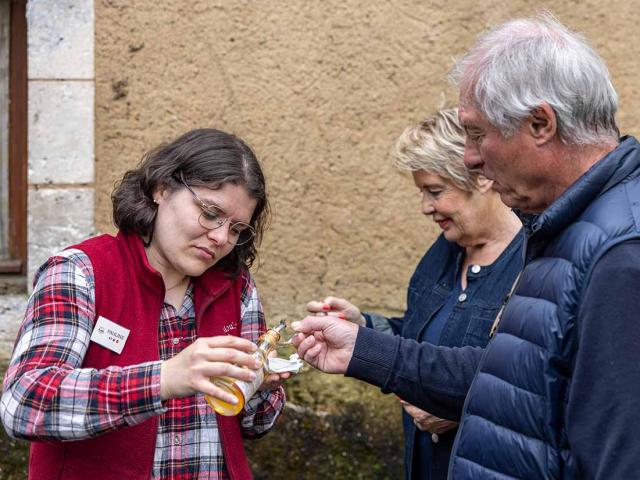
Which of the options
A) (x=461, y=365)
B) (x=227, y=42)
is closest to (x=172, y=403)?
(x=461, y=365)

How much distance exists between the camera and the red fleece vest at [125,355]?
2.29m

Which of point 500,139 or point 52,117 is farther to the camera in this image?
point 52,117

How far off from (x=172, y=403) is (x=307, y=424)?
1.94m

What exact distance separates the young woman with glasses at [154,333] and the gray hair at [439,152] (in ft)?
1.88

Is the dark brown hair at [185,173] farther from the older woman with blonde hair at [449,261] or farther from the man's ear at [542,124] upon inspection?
the man's ear at [542,124]

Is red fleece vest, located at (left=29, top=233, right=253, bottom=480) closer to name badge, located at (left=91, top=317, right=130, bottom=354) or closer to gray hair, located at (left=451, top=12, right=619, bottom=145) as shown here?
name badge, located at (left=91, top=317, right=130, bottom=354)

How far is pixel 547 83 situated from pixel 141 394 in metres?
1.12

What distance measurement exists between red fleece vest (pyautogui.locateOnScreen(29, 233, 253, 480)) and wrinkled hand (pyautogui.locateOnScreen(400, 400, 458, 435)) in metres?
0.58

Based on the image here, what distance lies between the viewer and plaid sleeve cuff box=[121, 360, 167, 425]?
208 cm

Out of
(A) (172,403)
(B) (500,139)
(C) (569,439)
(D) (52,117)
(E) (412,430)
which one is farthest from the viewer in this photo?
(D) (52,117)

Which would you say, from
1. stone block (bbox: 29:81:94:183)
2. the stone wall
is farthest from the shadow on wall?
Result: stone block (bbox: 29:81:94:183)

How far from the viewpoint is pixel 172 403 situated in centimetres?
241

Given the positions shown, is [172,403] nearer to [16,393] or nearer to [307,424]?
[16,393]

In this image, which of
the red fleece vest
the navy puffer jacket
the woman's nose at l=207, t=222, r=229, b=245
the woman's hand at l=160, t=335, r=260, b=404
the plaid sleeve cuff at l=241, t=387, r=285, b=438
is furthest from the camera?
the plaid sleeve cuff at l=241, t=387, r=285, b=438
